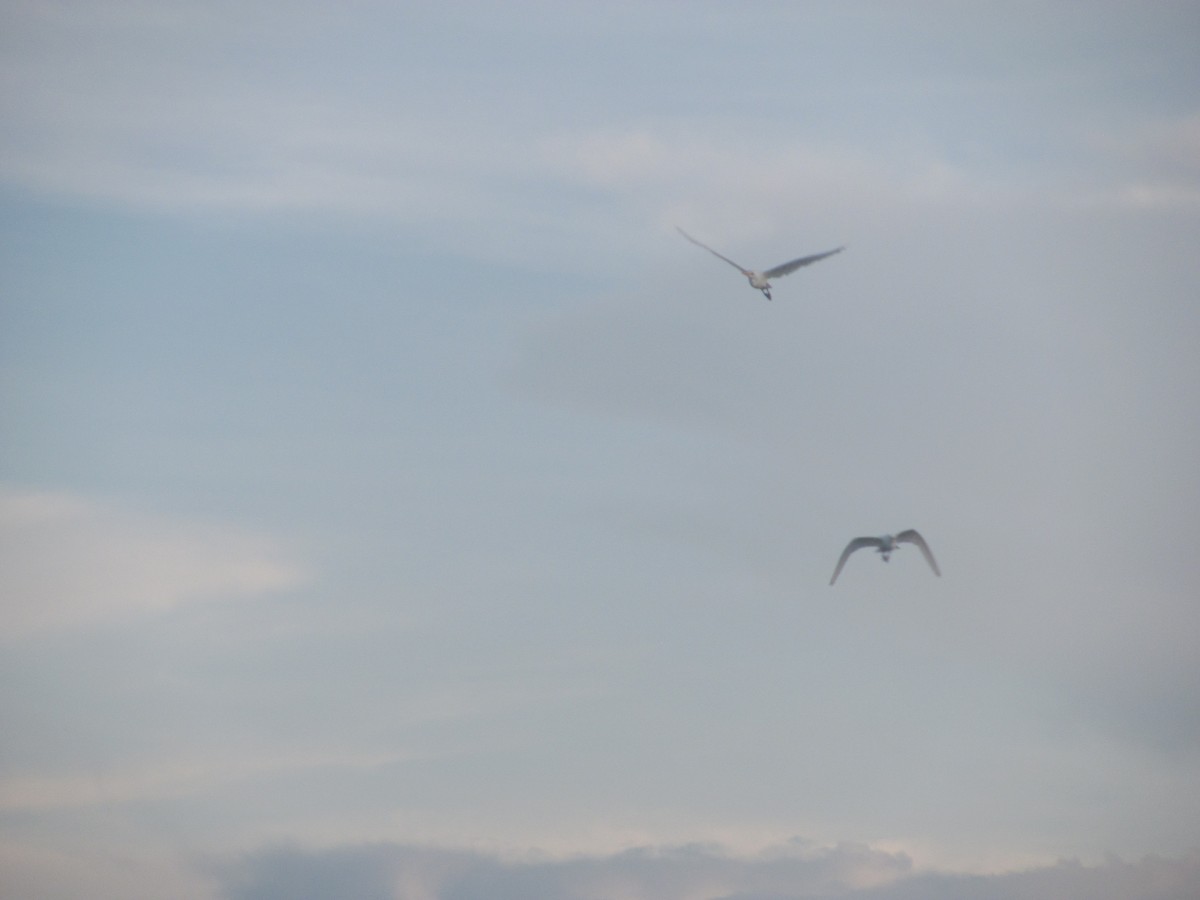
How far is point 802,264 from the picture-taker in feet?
651

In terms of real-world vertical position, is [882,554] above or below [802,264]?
below

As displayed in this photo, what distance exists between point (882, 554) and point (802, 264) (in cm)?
2840

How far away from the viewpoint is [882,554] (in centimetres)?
19862
